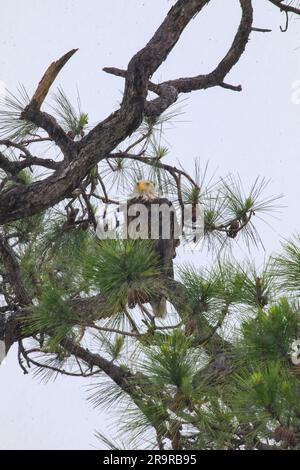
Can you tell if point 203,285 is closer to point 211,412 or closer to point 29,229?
point 211,412

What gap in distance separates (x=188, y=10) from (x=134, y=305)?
27.9 inches

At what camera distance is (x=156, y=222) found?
300 cm

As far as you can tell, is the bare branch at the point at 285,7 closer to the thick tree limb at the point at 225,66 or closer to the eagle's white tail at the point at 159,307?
the thick tree limb at the point at 225,66

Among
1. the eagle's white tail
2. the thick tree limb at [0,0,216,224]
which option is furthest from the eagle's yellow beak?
the thick tree limb at [0,0,216,224]

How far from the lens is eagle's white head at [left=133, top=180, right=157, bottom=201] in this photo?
3.07 m

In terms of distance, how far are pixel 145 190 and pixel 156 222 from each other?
16 centimetres

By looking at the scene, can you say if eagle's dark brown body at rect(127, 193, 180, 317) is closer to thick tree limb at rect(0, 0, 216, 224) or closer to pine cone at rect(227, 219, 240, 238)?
pine cone at rect(227, 219, 240, 238)

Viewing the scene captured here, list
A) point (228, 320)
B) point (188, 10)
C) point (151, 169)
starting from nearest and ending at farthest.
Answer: point (228, 320) → point (188, 10) → point (151, 169)

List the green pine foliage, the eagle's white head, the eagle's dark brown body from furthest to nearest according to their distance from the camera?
the eagle's white head → the eagle's dark brown body → the green pine foliage

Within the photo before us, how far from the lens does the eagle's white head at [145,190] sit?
307 centimetres

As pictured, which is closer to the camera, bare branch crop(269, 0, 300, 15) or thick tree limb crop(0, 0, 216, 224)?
thick tree limb crop(0, 0, 216, 224)
